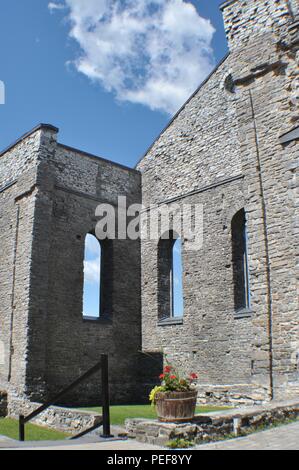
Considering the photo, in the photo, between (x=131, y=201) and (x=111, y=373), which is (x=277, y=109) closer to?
(x=131, y=201)

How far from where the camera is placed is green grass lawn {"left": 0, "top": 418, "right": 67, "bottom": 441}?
9798 millimetres

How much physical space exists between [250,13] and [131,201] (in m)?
7.27

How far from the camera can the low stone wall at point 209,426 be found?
6.26 metres

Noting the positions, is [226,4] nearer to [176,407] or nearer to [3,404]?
[176,407]

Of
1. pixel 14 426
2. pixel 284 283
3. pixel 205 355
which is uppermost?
pixel 284 283

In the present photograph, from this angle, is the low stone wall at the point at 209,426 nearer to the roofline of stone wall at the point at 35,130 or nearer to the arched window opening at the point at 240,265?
the arched window opening at the point at 240,265

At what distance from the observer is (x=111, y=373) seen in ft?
49.6

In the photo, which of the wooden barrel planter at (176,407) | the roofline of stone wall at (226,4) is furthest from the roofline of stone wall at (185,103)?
the wooden barrel planter at (176,407)

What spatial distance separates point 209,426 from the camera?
6.57m

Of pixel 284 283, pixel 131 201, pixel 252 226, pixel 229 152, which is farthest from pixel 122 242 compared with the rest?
pixel 284 283

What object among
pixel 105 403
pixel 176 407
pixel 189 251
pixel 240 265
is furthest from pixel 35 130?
pixel 176 407

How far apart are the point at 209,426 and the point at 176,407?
49cm

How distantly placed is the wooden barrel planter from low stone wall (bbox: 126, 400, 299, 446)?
0.12 metres

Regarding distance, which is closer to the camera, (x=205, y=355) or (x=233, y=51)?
(x=233, y=51)
